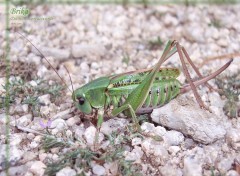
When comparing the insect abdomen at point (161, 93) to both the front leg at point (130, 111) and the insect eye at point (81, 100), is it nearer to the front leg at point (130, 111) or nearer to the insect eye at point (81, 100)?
the front leg at point (130, 111)

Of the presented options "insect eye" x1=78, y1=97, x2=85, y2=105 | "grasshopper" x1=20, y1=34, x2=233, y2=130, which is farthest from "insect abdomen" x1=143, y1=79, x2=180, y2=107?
"insect eye" x1=78, y1=97, x2=85, y2=105

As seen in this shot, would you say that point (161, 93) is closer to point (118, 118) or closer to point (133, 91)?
point (133, 91)

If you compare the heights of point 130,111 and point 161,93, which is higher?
point 161,93

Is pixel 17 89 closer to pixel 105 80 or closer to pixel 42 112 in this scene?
pixel 42 112

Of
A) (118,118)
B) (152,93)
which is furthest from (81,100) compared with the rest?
(152,93)

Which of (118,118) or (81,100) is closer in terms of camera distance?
(81,100)

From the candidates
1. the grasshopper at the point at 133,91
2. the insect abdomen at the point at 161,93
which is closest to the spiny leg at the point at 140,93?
the grasshopper at the point at 133,91
